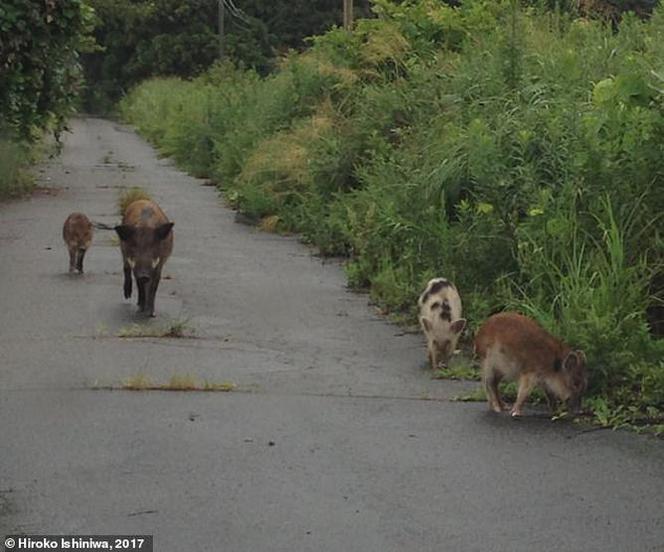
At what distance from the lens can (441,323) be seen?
1131 cm

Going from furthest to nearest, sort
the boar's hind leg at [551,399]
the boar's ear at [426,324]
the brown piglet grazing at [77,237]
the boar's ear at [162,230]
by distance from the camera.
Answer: the brown piglet grazing at [77,237], the boar's ear at [162,230], the boar's ear at [426,324], the boar's hind leg at [551,399]

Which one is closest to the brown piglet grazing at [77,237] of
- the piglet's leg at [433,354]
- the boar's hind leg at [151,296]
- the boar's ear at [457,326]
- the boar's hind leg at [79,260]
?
the boar's hind leg at [79,260]

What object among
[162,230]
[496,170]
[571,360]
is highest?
[496,170]

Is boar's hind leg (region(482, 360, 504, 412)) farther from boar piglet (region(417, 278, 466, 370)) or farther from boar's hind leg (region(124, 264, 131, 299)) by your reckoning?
boar's hind leg (region(124, 264, 131, 299))

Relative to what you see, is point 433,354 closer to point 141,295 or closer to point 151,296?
point 151,296

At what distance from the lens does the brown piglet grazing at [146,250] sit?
1370 cm

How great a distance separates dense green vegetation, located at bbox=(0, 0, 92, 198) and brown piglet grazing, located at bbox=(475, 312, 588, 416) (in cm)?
1533

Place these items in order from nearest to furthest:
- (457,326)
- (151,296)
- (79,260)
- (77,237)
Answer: (457,326) → (151,296) → (77,237) → (79,260)

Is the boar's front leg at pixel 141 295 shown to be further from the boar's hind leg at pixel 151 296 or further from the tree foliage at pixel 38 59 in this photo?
the tree foliage at pixel 38 59

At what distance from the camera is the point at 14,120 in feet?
82.5

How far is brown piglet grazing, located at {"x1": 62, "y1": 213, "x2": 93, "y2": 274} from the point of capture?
53.6 ft

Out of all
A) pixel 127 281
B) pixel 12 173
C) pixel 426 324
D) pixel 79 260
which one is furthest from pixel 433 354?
pixel 12 173

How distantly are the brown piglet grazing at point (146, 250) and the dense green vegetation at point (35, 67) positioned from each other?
9951mm

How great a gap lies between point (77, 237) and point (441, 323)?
661 centimetres
